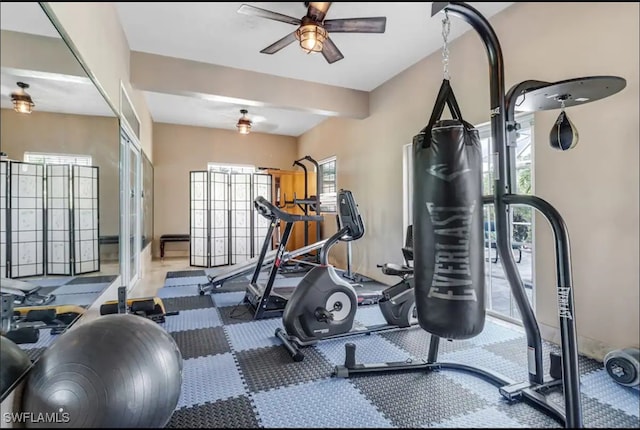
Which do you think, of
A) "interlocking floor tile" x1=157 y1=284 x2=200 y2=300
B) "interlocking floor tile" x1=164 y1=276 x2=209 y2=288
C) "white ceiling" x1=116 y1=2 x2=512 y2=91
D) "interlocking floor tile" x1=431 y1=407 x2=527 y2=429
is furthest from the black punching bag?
"interlocking floor tile" x1=164 y1=276 x2=209 y2=288

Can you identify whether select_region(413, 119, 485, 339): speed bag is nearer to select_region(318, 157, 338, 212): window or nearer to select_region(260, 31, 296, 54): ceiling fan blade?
select_region(260, 31, 296, 54): ceiling fan blade

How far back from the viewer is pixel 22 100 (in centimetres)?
178

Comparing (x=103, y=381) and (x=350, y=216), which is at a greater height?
(x=350, y=216)

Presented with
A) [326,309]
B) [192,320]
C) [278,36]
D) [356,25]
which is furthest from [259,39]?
[192,320]

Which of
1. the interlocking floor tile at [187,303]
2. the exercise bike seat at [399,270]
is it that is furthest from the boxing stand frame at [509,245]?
the interlocking floor tile at [187,303]

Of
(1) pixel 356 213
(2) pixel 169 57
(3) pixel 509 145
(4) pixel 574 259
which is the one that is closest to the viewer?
(3) pixel 509 145

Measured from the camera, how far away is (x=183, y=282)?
5.24 metres

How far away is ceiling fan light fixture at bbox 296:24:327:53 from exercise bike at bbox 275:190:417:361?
5.81 feet

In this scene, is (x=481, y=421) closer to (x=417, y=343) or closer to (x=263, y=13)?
(x=417, y=343)

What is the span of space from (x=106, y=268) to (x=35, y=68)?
6.99ft

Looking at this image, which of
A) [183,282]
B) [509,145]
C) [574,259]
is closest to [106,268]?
[183,282]

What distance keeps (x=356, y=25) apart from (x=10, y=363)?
3320 millimetres

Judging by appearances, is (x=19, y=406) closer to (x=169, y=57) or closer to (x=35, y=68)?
(x=35, y=68)

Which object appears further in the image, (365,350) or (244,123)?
(244,123)
